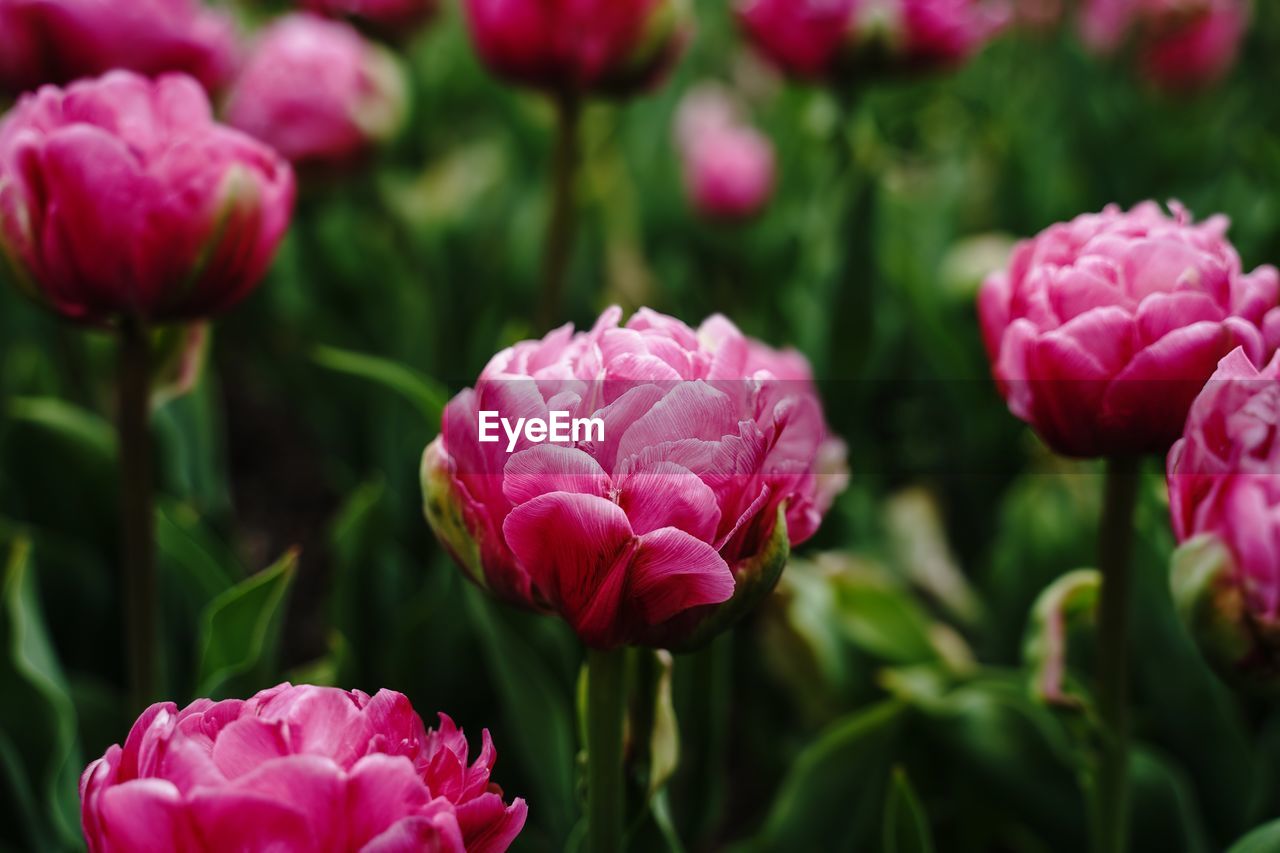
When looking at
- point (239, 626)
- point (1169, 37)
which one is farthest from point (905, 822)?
point (1169, 37)

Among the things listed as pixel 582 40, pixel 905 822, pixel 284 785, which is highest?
pixel 582 40

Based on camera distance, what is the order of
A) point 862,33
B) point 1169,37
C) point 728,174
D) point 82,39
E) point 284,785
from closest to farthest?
point 284,785 → point 82,39 → point 862,33 → point 728,174 → point 1169,37

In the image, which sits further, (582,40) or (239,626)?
(582,40)

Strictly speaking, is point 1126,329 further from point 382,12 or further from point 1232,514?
point 382,12

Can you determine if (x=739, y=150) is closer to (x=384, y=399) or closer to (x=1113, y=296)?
(x=384, y=399)

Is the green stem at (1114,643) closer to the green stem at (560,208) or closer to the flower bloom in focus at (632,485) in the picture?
the flower bloom in focus at (632,485)

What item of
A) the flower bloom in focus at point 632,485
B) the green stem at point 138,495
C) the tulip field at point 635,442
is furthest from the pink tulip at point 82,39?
the flower bloom in focus at point 632,485

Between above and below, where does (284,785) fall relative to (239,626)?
above
